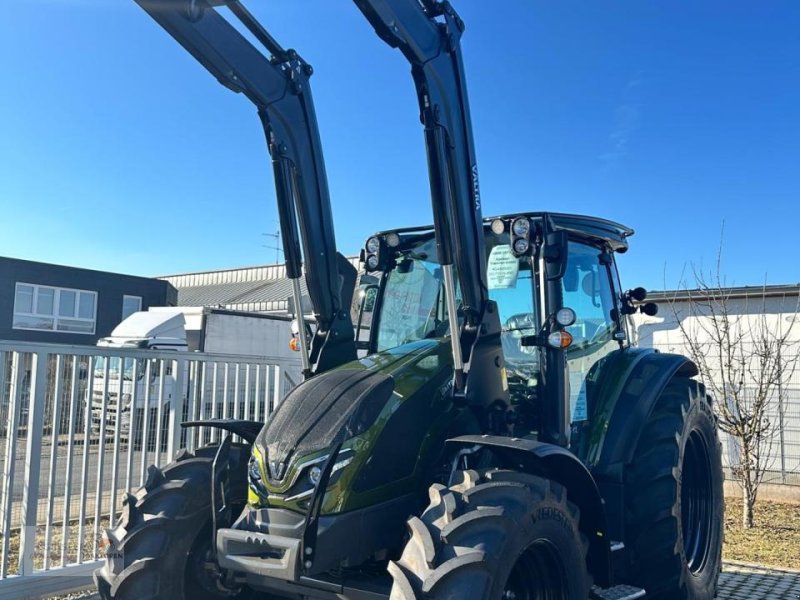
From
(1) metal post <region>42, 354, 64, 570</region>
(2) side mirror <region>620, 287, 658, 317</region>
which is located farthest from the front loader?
(1) metal post <region>42, 354, 64, 570</region>

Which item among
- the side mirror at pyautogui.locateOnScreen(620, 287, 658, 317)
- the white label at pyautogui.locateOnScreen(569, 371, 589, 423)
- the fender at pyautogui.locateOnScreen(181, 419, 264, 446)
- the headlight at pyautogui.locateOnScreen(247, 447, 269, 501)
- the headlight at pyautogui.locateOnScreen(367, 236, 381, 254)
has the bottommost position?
the headlight at pyautogui.locateOnScreen(247, 447, 269, 501)

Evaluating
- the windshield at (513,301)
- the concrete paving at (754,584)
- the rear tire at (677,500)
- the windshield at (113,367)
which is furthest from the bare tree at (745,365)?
the windshield at (113,367)

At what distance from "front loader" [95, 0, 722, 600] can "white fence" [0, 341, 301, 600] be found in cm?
178

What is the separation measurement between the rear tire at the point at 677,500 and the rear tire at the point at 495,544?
102 cm

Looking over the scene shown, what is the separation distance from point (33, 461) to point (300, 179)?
2894 millimetres

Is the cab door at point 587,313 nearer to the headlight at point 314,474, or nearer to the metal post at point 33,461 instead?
the headlight at point 314,474

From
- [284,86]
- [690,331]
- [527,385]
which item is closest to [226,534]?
[527,385]

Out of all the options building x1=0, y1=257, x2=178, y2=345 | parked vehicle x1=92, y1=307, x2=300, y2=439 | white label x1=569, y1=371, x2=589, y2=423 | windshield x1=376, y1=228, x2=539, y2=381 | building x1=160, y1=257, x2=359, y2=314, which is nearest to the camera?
windshield x1=376, y1=228, x2=539, y2=381

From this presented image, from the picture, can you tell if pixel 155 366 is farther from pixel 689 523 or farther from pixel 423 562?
pixel 689 523

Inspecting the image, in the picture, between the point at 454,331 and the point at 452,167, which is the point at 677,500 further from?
the point at 452,167

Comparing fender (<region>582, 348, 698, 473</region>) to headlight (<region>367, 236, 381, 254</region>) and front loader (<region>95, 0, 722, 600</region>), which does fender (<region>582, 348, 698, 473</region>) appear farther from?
headlight (<region>367, 236, 381, 254</region>)

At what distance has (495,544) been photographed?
109 inches

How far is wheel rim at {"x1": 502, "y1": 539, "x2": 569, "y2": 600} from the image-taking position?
322 cm

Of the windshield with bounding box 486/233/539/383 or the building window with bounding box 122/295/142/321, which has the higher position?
the building window with bounding box 122/295/142/321
